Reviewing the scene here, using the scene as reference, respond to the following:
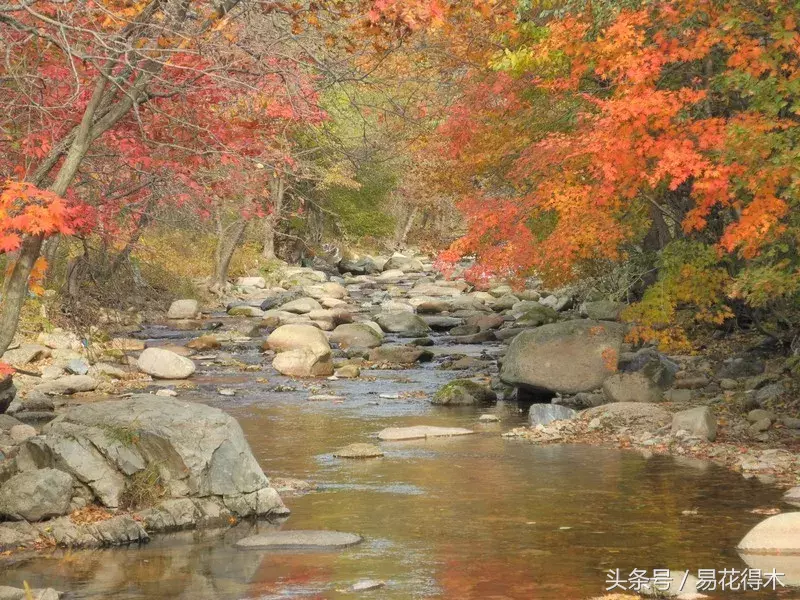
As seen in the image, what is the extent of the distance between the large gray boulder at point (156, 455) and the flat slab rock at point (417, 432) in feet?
13.4

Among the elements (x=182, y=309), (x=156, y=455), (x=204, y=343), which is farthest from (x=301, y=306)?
(x=156, y=455)

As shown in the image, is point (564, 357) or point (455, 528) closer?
point (455, 528)

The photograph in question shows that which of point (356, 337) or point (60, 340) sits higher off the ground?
point (60, 340)

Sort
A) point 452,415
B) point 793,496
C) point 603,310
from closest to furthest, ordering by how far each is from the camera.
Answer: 1. point 793,496
2. point 452,415
3. point 603,310

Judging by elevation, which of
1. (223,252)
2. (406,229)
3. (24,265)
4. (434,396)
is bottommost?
(434,396)

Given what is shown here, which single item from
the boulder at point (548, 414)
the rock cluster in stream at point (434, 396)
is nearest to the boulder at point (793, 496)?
the rock cluster in stream at point (434, 396)

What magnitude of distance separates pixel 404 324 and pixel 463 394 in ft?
31.2

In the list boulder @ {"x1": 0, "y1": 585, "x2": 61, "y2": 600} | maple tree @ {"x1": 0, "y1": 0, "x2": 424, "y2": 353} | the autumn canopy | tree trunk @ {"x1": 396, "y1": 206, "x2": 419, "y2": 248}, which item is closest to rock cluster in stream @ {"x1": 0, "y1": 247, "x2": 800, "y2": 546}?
the autumn canopy

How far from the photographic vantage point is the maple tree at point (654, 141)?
11469mm

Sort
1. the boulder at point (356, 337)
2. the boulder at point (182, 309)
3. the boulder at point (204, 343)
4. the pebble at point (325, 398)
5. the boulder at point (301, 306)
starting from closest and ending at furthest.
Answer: the pebble at point (325, 398), the boulder at point (204, 343), the boulder at point (356, 337), the boulder at point (182, 309), the boulder at point (301, 306)

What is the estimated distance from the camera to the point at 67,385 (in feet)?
59.8

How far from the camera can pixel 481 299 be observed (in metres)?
34.3

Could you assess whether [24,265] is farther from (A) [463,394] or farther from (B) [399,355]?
(B) [399,355]

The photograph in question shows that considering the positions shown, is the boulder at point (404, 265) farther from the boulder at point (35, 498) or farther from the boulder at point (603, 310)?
the boulder at point (35, 498)
